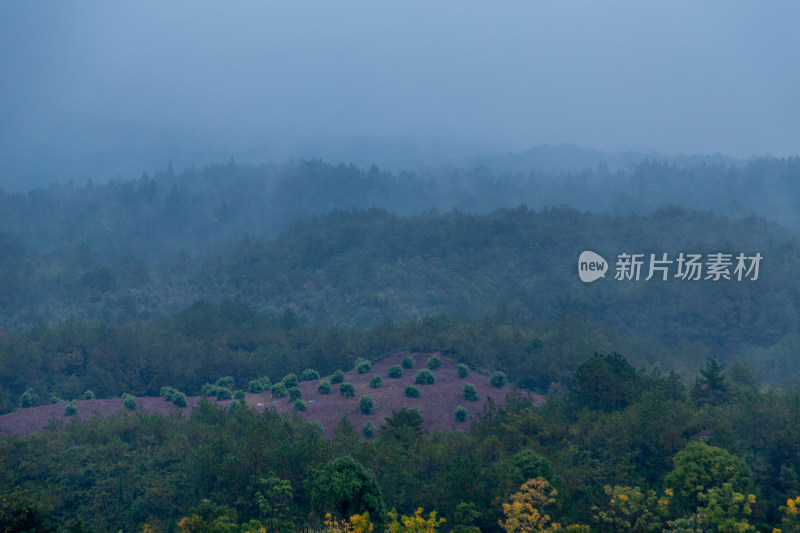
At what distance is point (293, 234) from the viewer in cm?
8488

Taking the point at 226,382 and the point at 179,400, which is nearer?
the point at 179,400

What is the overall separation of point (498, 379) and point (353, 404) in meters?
7.90

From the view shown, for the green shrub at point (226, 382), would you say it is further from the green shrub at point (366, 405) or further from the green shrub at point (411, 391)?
the green shrub at point (411, 391)

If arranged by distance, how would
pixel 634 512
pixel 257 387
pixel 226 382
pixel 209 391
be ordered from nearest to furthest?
pixel 634 512 → pixel 209 391 → pixel 257 387 → pixel 226 382

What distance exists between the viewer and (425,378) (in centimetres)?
3062

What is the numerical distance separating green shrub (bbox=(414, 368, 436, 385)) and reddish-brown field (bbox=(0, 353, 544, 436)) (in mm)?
328

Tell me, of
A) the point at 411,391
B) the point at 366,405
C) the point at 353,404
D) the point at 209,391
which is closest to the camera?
the point at 366,405

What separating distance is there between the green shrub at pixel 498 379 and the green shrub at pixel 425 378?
10.3 feet

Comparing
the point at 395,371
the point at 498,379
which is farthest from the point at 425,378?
the point at 498,379

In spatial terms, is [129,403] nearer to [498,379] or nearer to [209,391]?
[209,391]

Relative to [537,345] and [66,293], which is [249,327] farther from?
[66,293]

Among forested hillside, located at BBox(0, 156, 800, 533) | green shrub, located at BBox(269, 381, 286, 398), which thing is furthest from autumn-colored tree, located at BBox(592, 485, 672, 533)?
green shrub, located at BBox(269, 381, 286, 398)

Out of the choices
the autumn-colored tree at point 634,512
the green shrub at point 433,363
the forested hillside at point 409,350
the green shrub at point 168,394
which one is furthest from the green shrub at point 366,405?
the autumn-colored tree at point 634,512

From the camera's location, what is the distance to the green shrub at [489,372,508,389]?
3119 cm
